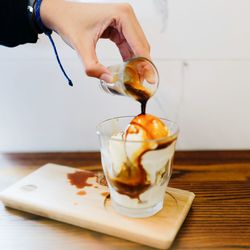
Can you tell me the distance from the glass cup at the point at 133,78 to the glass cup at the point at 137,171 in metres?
0.08

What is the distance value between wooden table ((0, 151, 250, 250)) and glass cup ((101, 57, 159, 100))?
0.71ft

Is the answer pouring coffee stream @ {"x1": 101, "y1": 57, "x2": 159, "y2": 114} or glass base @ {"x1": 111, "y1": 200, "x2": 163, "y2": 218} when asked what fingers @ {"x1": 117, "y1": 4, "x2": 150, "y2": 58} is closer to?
pouring coffee stream @ {"x1": 101, "y1": 57, "x2": 159, "y2": 114}

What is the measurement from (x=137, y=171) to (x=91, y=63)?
7.5 inches

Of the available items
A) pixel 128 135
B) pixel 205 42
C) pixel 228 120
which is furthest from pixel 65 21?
pixel 228 120

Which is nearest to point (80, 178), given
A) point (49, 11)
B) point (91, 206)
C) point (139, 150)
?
point (91, 206)

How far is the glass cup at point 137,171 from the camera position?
19.7 inches

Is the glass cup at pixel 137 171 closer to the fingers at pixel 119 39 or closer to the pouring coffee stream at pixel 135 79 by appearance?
the pouring coffee stream at pixel 135 79

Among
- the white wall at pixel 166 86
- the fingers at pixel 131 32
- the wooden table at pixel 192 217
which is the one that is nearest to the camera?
the wooden table at pixel 192 217

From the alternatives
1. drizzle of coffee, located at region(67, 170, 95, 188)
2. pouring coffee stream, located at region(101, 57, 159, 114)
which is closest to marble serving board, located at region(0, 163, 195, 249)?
drizzle of coffee, located at region(67, 170, 95, 188)

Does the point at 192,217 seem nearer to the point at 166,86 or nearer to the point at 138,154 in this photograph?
the point at 138,154

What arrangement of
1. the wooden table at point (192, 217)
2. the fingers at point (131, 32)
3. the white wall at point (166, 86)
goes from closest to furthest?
1. the wooden table at point (192, 217)
2. the fingers at point (131, 32)
3. the white wall at point (166, 86)

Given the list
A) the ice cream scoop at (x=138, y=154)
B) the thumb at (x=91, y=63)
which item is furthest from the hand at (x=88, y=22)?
the ice cream scoop at (x=138, y=154)

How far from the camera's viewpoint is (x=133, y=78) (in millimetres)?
551

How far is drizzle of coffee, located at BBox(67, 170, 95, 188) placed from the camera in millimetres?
644
